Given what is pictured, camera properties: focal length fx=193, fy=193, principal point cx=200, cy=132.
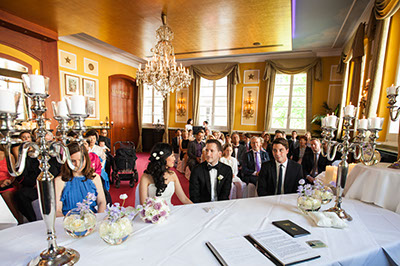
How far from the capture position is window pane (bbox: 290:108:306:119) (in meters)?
7.88

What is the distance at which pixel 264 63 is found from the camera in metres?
8.20

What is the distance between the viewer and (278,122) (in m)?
8.21

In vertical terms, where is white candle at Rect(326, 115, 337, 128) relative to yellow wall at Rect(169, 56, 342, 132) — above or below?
below

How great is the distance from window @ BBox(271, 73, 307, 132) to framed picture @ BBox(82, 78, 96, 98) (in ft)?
24.1

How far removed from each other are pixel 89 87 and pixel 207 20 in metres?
5.25

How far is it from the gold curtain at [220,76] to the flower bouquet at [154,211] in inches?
296

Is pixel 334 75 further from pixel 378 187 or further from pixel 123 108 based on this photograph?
pixel 123 108

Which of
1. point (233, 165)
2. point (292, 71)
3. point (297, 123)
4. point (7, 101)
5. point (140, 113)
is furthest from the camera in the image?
point (140, 113)

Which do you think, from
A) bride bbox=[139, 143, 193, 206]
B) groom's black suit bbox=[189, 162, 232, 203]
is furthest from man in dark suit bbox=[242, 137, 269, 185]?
bride bbox=[139, 143, 193, 206]

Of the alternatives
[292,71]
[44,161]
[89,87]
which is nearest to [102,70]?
[89,87]

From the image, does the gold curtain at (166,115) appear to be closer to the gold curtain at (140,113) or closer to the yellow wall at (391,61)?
the gold curtain at (140,113)

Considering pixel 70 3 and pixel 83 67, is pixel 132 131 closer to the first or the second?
pixel 83 67

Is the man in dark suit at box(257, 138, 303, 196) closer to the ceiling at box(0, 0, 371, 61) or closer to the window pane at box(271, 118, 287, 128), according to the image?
the ceiling at box(0, 0, 371, 61)

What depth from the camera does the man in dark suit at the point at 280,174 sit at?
7.84ft
